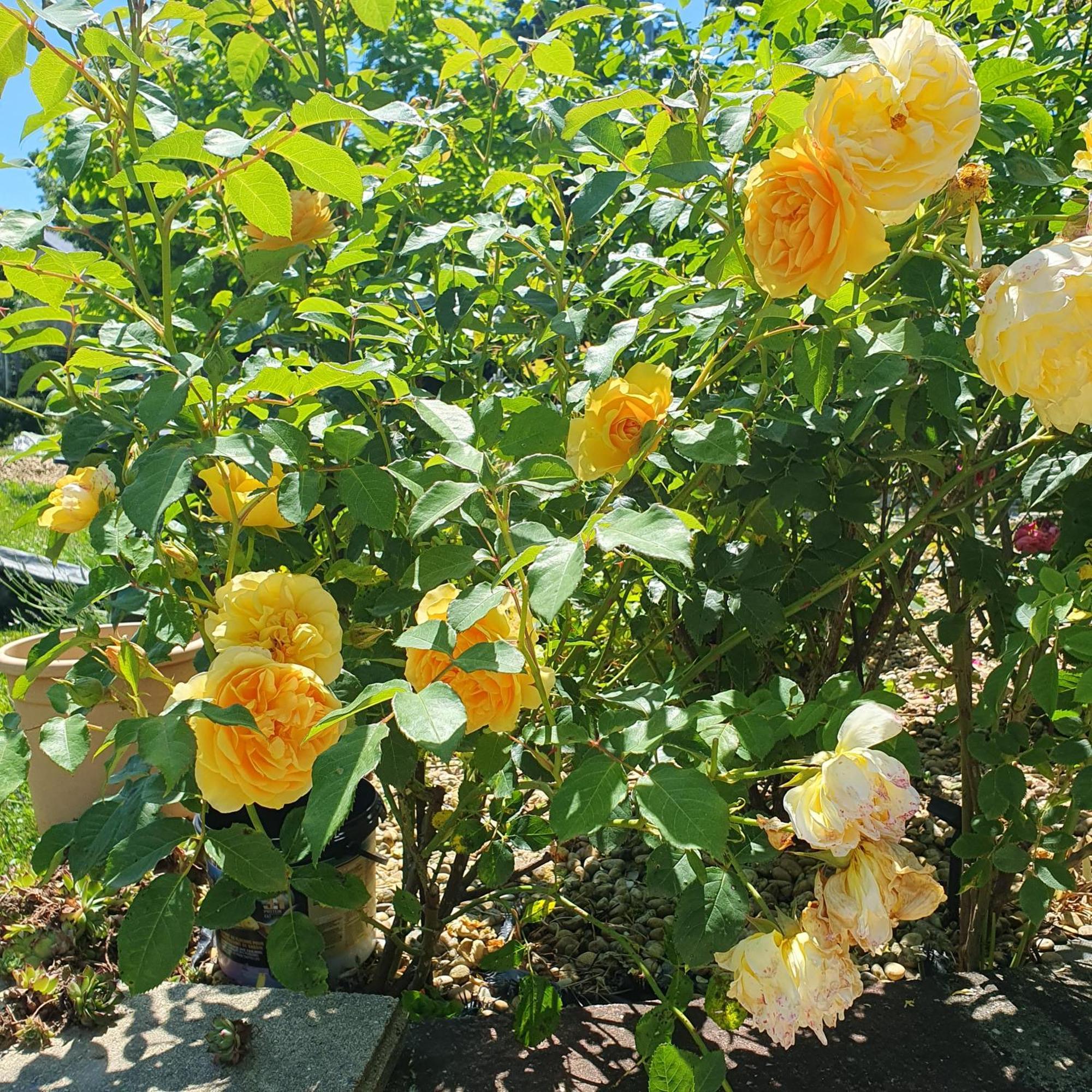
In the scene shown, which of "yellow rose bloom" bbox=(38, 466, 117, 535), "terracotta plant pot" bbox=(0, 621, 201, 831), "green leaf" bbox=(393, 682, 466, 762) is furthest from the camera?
"terracotta plant pot" bbox=(0, 621, 201, 831)

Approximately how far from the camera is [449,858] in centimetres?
233

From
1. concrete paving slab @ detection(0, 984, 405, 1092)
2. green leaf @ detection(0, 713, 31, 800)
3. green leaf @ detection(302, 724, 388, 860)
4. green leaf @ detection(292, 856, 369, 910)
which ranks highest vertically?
green leaf @ detection(302, 724, 388, 860)

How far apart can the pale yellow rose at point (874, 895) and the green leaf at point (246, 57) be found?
1.50m

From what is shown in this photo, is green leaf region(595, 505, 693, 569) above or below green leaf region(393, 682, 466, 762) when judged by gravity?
above

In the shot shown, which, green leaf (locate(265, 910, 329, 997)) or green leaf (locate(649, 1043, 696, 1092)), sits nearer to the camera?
green leaf (locate(649, 1043, 696, 1092))

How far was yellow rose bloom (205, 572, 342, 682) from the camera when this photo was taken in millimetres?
1006

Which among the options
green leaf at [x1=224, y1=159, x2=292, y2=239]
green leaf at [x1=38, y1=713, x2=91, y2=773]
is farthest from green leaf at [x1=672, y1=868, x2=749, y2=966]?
green leaf at [x1=224, y1=159, x2=292, y2=239]

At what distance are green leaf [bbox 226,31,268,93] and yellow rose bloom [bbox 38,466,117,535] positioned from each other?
0.77 meters

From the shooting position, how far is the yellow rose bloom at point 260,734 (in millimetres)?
928

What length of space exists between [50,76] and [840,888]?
1116 millimetres

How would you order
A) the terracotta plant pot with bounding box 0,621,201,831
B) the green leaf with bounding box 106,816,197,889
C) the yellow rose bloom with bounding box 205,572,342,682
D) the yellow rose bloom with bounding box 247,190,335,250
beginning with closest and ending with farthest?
the yellow rose bloom with bounding box 205,572,342,682, the green leaf with bounding box 106,816,197,889, the yellow rose bloom with bounding box 247,190,335,250, the terracotta plant pot with bounding box 0,621,201,831

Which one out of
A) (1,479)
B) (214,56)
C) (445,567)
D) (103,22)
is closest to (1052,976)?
(445,567)

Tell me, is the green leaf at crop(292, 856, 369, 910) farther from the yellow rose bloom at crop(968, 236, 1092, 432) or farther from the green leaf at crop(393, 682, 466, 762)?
the yellow rose bloom at crop(968, 236, 1092, 432)

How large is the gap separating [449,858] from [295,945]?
3.77ft
